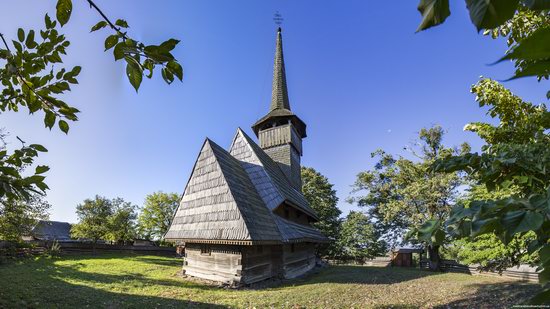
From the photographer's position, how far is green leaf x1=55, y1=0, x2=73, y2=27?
138 cm

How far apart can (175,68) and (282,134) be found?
68.8 ft

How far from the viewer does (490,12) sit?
Result: 0.53 metres

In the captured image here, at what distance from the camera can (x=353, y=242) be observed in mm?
31203

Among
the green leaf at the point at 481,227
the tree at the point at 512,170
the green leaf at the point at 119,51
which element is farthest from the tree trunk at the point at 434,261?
the green leaf at the point at 119,51

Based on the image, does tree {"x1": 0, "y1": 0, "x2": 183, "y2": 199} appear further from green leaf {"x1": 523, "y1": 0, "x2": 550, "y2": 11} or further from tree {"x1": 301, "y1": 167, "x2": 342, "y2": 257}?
tree {"x1": 301, "y1": 167, "x2": 342, "y2": 257}

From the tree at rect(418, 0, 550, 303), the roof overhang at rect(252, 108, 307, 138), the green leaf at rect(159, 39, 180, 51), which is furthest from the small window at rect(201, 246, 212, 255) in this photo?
the roof overhang at rect(252, 108, 307, 138)

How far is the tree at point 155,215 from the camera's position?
127 ft

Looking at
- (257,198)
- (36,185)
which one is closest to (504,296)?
(257,198)

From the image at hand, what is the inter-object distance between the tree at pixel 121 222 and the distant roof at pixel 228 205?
75.6ft

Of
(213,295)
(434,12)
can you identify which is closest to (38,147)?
(434,12)

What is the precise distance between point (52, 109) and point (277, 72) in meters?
26.0

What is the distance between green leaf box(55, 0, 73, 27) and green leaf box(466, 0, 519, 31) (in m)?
1.74

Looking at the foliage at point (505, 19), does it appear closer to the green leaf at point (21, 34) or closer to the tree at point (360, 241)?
→ the green leaf at point (21, 34)

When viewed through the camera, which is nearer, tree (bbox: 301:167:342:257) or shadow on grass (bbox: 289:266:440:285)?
Answer: shadow on grass (bbox: 289:266:440:285)
